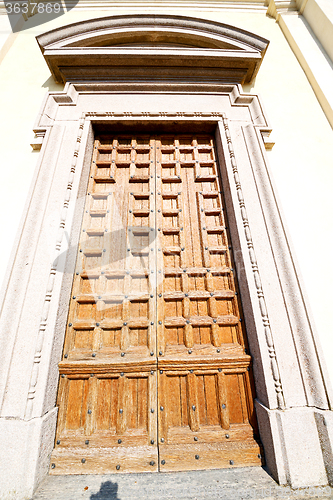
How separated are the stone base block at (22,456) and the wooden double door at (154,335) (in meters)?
0.21

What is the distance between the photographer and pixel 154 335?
94.7 inches

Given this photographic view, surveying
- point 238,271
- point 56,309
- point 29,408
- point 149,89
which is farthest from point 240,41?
point 29,408

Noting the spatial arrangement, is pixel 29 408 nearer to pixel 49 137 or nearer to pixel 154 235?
pixel 154 235

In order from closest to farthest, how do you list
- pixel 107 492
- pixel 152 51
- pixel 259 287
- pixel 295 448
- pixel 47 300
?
pixel 107 492 < pixel 295 448 < pixel 47 300 < pixel 259 287 < pixel 152 51

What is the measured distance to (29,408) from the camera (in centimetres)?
189

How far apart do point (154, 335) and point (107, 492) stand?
46.2 inches

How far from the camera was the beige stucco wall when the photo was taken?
2.55m

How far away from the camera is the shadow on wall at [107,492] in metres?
1.69

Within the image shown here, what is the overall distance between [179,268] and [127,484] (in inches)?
73.4

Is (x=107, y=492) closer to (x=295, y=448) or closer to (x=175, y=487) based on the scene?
(x=175, y=487)

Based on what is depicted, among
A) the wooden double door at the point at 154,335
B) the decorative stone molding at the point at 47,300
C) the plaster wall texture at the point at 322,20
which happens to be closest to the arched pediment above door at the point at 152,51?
the plaster wall texture at the point at 322,20

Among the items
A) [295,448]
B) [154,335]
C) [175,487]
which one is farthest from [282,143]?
[175,487]

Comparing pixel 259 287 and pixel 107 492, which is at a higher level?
pixel 259 287

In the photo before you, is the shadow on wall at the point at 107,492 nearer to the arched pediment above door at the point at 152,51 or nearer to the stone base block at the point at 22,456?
the stone base block at the point at 22,456
